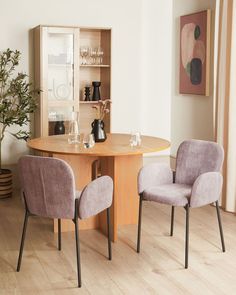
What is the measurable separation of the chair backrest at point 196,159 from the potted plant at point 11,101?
6.36ft

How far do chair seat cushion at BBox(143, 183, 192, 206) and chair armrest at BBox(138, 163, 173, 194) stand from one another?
0.15ft

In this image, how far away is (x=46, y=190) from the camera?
3.21m

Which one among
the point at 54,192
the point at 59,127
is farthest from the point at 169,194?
A: the point at 59,127

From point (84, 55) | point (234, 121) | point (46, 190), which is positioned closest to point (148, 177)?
point (46, 190)

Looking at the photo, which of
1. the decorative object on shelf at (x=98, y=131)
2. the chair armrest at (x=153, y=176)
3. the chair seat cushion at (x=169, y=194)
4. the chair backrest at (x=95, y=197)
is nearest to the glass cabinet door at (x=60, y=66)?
the decorative object on shelf at (x=98, y=131)

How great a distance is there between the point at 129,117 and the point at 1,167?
5.35ft

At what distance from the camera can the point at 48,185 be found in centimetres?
319

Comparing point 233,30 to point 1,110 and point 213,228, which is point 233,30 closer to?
point 213,228

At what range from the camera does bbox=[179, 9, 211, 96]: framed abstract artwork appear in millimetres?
5418

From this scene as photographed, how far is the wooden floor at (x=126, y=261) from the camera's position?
3123mm

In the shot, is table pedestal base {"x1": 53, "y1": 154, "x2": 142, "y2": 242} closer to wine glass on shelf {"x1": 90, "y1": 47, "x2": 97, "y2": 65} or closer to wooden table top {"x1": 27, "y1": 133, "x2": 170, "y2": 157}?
wooden table top {"x1": 27, "y1": 133, "x2": 170, "y2": 157}

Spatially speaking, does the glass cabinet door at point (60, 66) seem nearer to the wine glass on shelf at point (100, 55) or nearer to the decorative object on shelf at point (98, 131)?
the wine glass on shelf at point (100, 55)

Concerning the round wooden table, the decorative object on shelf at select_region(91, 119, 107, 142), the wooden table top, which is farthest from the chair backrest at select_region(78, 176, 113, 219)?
the decorative object on shelf at select_region(91, 119, 107, 142)

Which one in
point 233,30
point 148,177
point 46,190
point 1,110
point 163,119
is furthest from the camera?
point 163,119
